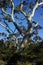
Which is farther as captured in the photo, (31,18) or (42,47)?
(31,18)

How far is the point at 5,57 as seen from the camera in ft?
55.1

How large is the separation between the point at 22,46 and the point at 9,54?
9.63ft

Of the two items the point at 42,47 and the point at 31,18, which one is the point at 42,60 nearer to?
the point at 42,47

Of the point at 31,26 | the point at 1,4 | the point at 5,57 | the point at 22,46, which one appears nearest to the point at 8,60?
the point at 5,57

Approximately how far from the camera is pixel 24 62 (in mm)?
15078

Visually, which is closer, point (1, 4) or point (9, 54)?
point (9, 54)

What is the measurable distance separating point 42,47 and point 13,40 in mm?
15326

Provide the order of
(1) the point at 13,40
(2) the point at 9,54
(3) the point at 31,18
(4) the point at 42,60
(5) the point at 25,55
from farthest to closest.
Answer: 1. (1) the point at 13,40
2. (3) the point at 31,18
3. (2) the point at 9,54
4. (5) the point at 25,55
5. (4) the point at 42,60

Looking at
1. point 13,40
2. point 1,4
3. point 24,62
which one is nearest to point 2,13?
point 1,4

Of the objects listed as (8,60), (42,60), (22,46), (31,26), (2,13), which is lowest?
(42,60)

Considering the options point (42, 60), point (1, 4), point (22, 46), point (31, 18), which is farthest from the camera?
point (1, 4)

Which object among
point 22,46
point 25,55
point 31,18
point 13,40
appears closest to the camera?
point 25,55

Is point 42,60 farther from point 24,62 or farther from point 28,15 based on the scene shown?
point 28,15

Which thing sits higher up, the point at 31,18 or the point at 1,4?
the point at 1,4
